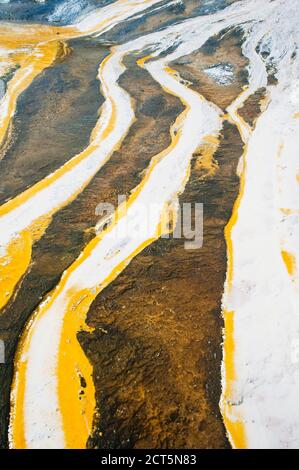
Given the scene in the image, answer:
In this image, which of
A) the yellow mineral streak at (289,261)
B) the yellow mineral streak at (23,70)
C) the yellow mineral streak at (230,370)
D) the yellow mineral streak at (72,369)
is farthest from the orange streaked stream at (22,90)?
the yellow mineral streak at (289,261)

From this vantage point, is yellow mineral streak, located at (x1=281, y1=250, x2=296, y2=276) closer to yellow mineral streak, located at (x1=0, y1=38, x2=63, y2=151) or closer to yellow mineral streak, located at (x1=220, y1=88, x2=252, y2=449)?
yellow mineral streak, located at (x1=220, y1=88, x2=252, y2=449)

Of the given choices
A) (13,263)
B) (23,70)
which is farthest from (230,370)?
(23,70)

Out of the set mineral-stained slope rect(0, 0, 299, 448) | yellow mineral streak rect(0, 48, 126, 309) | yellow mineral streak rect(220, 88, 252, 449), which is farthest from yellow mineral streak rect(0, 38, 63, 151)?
yellow mineral streak rect(220, 88, 252, 449)

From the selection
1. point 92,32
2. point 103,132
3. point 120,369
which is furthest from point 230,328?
point 92,32

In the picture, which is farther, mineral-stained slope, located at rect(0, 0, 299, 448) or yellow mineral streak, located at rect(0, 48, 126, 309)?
yellow mineral streak, located at rect(0, 48, 126, 309)

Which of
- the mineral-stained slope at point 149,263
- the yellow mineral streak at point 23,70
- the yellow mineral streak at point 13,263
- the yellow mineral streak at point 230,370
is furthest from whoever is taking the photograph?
the yellow mineral streak at point 23,70

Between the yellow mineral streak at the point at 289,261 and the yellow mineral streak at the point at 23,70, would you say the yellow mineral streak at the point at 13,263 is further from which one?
the yellow mineral streak at the point at 23,70

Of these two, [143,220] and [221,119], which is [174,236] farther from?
[221,119]

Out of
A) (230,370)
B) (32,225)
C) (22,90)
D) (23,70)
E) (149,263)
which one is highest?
(23,70)

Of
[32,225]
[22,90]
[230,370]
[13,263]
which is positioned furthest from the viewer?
[22,90]

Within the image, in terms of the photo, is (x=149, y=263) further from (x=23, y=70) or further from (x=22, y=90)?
(x=23, y=70)

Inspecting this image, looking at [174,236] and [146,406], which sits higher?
[174,236]
